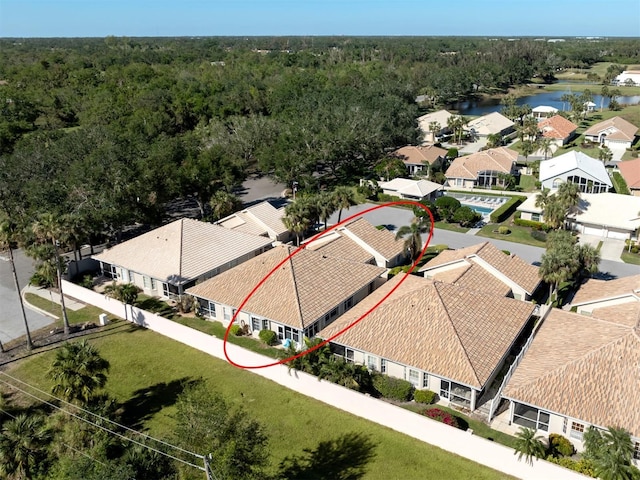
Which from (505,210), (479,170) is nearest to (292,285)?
(505,210)

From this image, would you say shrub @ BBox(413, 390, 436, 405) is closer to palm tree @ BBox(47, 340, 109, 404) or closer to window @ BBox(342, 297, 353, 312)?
window @ BBox(342, 297, 353, 312)

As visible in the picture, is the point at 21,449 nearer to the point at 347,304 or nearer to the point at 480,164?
the point at 347,304

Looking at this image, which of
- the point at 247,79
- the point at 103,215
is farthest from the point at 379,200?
the point at 247,79

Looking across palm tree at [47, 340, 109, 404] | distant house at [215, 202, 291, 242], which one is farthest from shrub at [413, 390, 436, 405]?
distant house at [215, 202, 291, 242]

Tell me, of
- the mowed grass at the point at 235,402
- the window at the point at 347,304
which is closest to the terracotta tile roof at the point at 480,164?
the window at the point at 347,304

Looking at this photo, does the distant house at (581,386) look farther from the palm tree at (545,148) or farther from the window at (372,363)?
the palm tree at (545,148)

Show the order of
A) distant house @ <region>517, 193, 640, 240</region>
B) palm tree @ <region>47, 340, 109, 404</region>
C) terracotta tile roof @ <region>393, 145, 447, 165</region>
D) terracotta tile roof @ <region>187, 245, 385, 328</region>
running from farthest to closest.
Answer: terracotta tile roof @ <region>393, 145, 447, 165</region>, distant house @ <region>517, 193, 640, 240</region>, terracotta tile roof @ <region>187, 245, 385, 328</region>, palm tree @ <region>47, 340, 109, 404</region>
